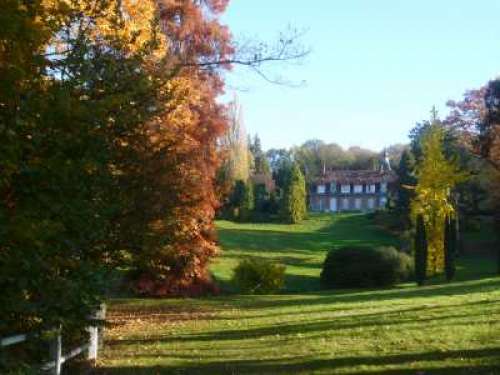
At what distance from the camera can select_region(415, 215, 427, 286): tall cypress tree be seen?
114 ft

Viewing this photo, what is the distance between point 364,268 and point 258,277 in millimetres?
5730

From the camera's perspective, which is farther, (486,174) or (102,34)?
(486,174)

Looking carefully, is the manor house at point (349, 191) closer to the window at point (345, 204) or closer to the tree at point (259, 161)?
the window at point (345, 204)

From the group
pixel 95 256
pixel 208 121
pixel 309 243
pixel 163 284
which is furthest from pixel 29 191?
pixel 309 243

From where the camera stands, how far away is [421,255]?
35.1m

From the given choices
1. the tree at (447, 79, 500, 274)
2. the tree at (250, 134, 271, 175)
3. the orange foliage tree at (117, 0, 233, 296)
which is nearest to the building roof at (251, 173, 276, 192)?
the tree at (250, 134, 271, 175)

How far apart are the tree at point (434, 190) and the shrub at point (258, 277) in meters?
9.38

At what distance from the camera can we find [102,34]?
912 cm

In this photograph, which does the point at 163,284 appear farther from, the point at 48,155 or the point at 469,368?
the point at 48,155

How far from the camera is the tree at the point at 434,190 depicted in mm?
37094

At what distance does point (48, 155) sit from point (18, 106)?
0.50 meters

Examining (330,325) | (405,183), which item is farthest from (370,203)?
(330,325)

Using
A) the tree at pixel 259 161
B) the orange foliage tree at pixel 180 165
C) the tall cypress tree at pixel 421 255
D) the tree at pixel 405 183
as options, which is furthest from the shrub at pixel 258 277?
the tree at pixel 259 161

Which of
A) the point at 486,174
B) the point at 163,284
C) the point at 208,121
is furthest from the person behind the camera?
the point at 486,174
